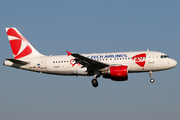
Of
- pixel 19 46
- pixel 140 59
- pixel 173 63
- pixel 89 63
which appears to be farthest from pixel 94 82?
pixel 19 46

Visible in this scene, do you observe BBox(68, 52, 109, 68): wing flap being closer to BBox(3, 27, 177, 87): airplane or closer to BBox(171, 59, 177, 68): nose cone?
BBox(3, 27, 177, 87): airplane

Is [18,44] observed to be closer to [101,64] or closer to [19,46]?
[19,46]

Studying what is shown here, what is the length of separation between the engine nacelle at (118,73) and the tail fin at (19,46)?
12.6 m

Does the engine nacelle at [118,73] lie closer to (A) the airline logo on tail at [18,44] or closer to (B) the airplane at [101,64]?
(B) the airplane at [101,64]

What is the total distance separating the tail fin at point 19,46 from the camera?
50.5 meters

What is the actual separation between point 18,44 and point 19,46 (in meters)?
0.41

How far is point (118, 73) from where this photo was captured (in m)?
44.2

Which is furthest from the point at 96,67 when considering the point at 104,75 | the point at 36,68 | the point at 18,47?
the point at 18,47

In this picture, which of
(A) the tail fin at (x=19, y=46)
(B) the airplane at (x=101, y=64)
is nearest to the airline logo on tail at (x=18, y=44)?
(A) the tail fin at (x=19, y=46)

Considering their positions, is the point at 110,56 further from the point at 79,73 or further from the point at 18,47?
the point at 18,47

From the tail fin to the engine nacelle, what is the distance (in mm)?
12556

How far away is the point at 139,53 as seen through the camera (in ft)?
152

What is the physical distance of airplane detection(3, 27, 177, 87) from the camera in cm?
4474

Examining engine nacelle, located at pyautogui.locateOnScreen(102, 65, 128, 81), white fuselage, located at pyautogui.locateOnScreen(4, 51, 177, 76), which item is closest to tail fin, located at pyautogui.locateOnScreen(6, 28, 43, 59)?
white fuselage, located at pyautogui.locateOnScreen(4, 51, 177, 76)
